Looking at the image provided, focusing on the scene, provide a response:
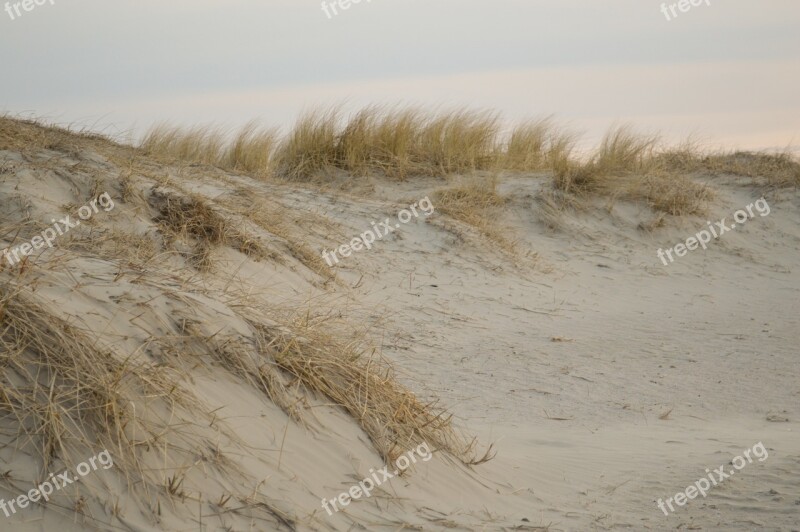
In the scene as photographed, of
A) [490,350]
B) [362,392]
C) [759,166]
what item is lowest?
[759,166]

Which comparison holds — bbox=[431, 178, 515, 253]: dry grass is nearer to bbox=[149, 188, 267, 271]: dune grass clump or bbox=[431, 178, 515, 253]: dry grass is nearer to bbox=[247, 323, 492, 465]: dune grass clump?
bbox=[149, 188, 267, 271]: dune grass clump

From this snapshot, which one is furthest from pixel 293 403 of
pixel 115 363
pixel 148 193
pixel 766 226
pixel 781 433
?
pixel 766 226

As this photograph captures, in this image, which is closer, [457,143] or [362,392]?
[362,392]

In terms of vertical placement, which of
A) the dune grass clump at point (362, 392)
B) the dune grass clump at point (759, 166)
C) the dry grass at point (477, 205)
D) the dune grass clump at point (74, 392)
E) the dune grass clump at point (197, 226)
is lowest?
the dune grass clump at point (759, 166)

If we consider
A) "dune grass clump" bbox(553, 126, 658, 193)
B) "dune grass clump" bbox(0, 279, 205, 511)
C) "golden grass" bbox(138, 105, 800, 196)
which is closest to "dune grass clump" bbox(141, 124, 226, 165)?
"golden grass" bbox(138, 105, 800, 196)

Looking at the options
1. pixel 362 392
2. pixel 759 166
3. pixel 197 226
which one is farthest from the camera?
pixel 759 166

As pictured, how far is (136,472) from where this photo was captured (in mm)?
2729

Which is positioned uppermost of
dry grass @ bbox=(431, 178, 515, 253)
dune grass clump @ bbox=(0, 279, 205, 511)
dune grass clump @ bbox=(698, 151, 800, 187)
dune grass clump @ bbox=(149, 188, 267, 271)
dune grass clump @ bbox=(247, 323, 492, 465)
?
dune grass clump @ bbox=(0, 279, 205, 511)

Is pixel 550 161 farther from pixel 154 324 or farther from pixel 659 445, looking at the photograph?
pixel 154 324

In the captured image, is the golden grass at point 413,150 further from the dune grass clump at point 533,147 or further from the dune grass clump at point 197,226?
the dune grass clump at point 197,226

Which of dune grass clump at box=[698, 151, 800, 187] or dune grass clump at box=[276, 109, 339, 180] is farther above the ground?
dune grass clump at box=[276, 109, 339, 180]

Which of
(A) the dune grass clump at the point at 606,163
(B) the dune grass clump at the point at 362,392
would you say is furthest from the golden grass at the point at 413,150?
(B) the dune grass clump at the point at 362,392

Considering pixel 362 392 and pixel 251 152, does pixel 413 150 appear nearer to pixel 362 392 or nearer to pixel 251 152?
→ pixel 251 152

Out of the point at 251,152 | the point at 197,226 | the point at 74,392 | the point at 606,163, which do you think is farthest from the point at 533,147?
the point at 74,392
